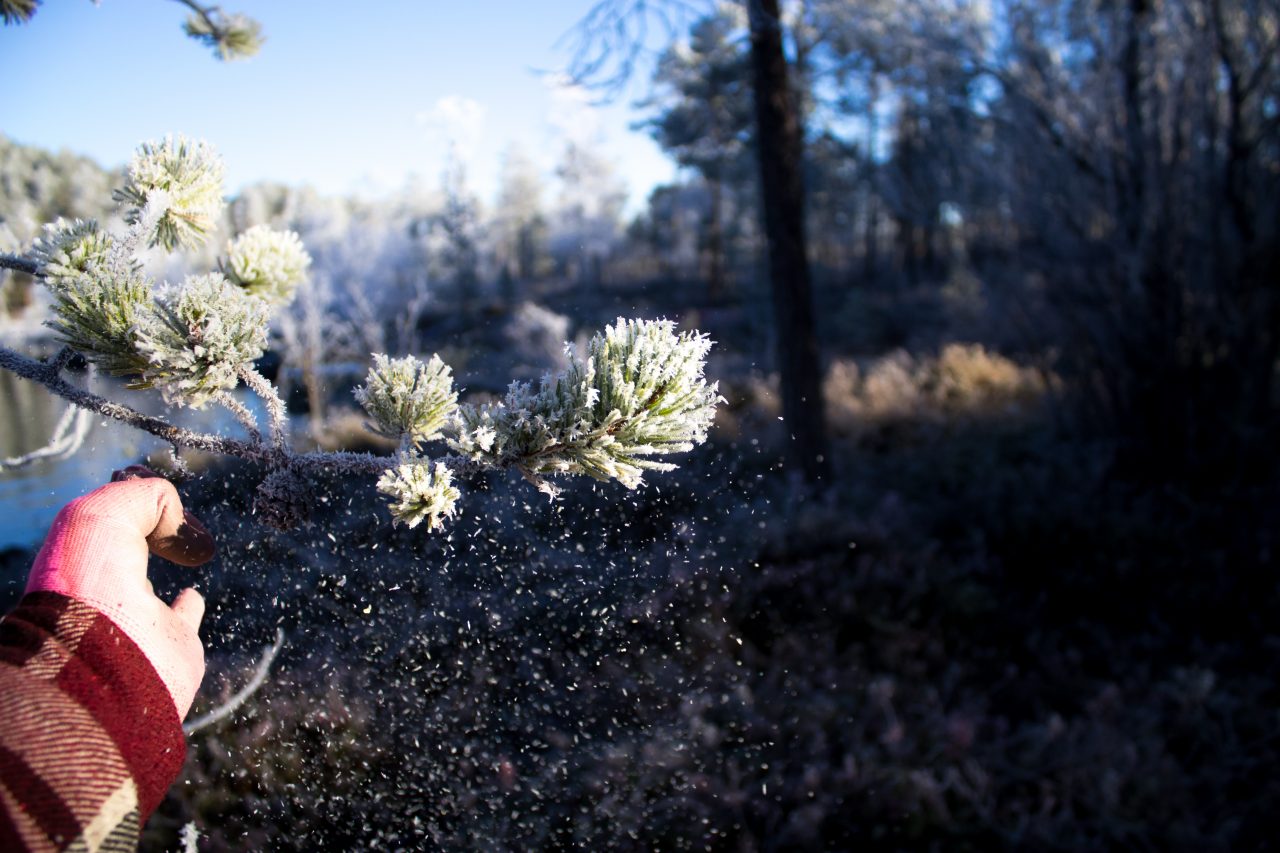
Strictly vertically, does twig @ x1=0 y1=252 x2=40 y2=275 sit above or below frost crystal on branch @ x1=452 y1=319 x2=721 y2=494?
above

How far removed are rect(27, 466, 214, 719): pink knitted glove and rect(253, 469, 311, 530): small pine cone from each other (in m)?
0.12

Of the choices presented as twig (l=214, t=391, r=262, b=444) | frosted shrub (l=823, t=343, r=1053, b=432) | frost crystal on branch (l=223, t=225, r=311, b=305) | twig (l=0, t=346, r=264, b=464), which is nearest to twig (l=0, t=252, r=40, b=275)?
twig (l=0, t=346, r=264, b=464)

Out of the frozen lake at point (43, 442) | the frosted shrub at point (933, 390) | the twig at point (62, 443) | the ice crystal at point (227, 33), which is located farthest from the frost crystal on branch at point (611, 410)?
the frosted shrub at point (933, 390)

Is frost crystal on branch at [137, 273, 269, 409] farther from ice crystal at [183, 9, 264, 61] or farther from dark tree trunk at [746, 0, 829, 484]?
dark tree trunk at [746, 0, 829, 484]

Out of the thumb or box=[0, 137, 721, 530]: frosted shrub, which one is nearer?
box=[0, 137, 721, 530]: frosted shrub

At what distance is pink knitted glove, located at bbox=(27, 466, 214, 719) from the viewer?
1.03 meters

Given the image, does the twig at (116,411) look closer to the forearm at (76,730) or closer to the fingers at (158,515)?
the fingers at (158,515)

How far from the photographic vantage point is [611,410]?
3.43ft

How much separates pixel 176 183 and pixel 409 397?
1.79 ft

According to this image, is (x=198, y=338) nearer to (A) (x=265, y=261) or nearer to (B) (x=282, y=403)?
(B) (x=282, y=403)

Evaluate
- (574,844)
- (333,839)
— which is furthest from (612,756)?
(333,839)

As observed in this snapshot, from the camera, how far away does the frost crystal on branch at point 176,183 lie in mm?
1237

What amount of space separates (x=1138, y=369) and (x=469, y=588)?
6.85 meters

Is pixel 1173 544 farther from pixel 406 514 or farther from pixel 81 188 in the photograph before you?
pixel 81 188
